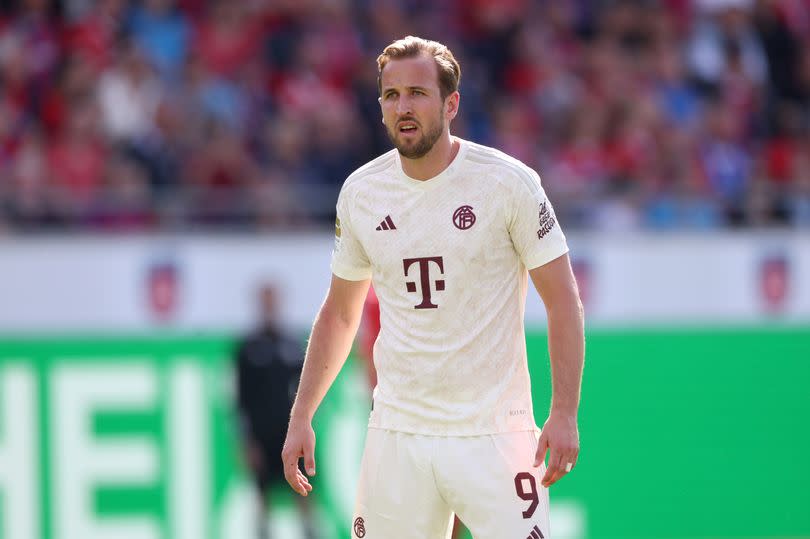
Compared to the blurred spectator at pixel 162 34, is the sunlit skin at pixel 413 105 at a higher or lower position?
lower

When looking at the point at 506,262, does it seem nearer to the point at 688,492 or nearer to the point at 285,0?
the point at 688,492

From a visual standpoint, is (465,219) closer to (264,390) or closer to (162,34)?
(264,390)

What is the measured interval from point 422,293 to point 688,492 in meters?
6.49

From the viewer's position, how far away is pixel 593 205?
10984 millimetres

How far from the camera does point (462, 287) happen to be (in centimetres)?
493

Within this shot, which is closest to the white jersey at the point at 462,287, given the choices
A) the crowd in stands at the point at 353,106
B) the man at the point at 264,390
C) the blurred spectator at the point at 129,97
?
the man at the point at 264,390

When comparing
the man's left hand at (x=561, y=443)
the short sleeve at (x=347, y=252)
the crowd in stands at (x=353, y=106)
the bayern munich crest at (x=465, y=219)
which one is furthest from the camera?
the crowd in stands at (x=353, y=106)

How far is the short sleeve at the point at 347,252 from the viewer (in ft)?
17.0

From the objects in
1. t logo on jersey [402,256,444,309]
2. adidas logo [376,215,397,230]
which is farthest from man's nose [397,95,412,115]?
t logo on jersey [402,256,444,309]

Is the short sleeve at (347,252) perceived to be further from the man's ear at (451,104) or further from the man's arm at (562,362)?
the man's arm at (562,362)

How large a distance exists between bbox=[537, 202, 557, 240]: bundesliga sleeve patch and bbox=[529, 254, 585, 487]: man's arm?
102 mm

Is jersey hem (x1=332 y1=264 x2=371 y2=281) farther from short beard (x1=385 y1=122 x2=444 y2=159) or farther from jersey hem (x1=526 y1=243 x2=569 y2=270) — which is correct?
jersey hem (x1=526 y1=243 x2=569 y2=270)

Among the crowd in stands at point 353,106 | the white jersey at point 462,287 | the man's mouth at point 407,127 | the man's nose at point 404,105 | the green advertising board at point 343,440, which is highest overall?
the crowd in stands at point 353,106

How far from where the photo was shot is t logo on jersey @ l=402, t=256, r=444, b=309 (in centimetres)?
495
